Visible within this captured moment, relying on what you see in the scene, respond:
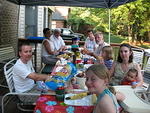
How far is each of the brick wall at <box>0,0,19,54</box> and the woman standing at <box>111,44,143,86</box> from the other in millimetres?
3472

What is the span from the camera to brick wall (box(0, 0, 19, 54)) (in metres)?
6.03

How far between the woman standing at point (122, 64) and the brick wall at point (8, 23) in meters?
3.47

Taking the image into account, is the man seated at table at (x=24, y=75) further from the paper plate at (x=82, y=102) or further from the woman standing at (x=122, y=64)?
the woman standing at (x=122, y=64)

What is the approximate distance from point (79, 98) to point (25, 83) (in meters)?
1.06

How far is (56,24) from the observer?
31.1m

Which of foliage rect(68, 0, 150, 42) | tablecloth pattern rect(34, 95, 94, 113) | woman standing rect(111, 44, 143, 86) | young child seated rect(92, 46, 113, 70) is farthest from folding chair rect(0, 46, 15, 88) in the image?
foliage rect(68, 0, 150, 42)

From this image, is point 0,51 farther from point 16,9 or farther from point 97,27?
point 97,27

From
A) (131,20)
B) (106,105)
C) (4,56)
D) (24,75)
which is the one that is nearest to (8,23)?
(4,56)

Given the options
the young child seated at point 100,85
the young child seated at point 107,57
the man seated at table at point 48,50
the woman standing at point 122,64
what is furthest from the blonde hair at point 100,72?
the man seated at table at point 48,50

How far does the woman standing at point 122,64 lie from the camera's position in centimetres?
313

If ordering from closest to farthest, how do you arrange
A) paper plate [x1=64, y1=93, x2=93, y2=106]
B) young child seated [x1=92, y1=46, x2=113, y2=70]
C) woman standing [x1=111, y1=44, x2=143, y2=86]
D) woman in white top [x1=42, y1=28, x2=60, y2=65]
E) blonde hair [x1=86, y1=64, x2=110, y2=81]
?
1. blonde hair [x1=86, y1=64, x2=110, y2=81]
2. paper plate [x1=64, y1=93, x2=93, y2=106]
3. woman standing [x1=111, y1=44, x2=143, y2=86]
4. young child seated [x1=92, y1=46, x2=113, y2=70]
5. woman in white top [x1=42, y1=28, x2=60, y2=65]

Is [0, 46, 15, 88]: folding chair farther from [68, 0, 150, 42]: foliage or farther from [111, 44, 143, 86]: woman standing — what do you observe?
[68, 0, 150, 42]: foliage

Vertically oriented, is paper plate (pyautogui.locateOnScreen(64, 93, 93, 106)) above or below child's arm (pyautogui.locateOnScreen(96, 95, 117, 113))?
below

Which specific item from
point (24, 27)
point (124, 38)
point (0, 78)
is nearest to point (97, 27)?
point (124, 38)
